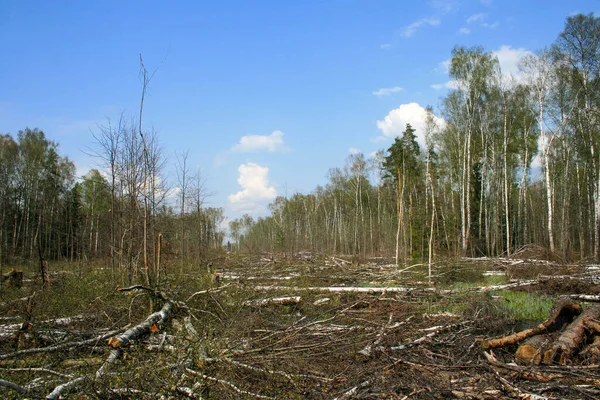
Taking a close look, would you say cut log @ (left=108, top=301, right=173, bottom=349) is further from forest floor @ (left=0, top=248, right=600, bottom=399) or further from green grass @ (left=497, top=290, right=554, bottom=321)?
green grass @ (left=497, top=290, right=554, bottom=321)

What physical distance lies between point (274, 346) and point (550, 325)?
4.22m

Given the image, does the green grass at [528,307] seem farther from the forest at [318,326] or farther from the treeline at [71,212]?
the treeline at [71,212]

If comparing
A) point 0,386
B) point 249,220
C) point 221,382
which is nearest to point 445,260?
point 221,382

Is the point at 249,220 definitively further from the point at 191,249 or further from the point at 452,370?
the point at 452,370

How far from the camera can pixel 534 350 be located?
5594mm

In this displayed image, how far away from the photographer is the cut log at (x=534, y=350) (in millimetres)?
5441

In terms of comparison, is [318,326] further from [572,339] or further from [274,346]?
[572,339]

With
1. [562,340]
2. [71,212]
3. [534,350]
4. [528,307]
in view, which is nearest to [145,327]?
[534,350]

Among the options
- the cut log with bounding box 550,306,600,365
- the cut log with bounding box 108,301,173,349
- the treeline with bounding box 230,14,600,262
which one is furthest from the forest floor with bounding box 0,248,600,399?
the treeline with bounding box 230,14,600,262

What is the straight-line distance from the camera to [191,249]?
25219 millimetres

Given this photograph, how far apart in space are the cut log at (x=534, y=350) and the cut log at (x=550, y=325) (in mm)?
212

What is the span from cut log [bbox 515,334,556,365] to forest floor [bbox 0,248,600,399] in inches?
6.7

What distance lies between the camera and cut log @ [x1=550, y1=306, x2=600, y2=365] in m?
5.42

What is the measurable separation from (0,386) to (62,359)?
4.33 ft
